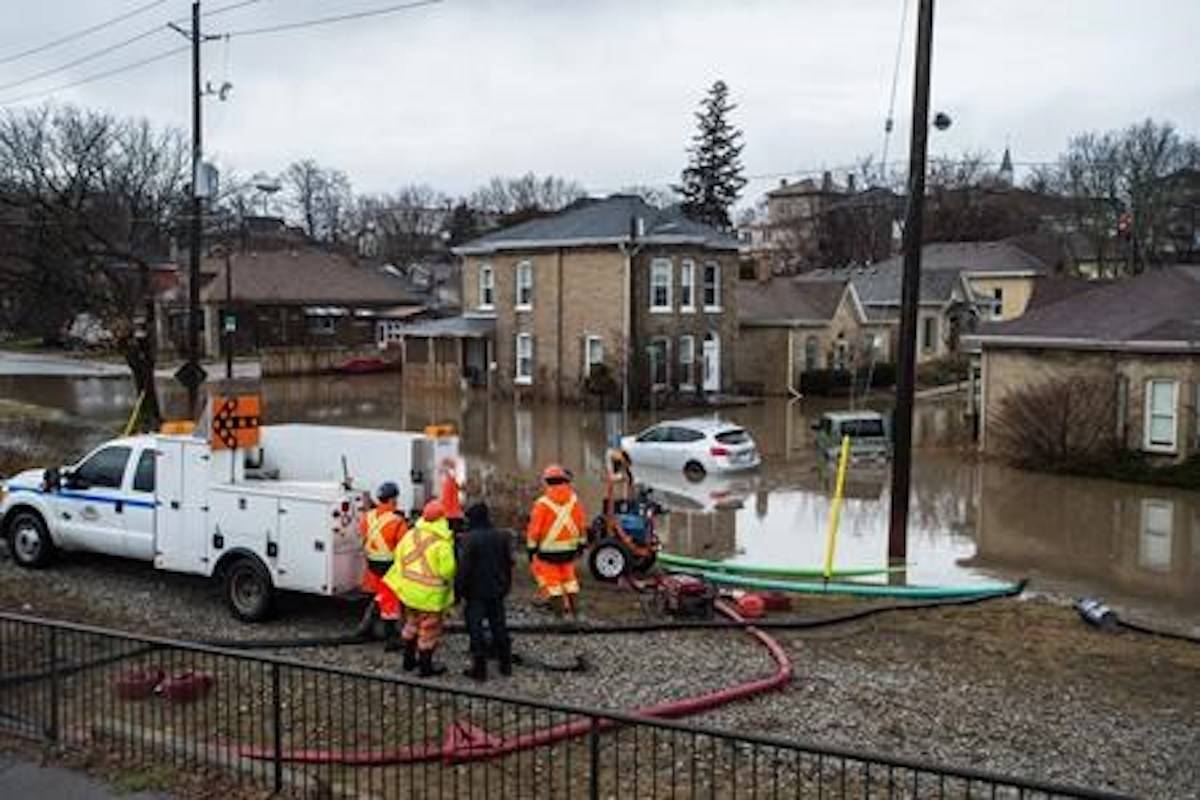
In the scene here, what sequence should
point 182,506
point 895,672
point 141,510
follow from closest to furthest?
point 895,672
point 182,506
point 141,510

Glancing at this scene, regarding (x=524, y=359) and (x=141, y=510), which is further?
(x=524, y=359)

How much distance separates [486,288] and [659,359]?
9.61 m

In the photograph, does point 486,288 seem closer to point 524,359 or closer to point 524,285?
point 524,285

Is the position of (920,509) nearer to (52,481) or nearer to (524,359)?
(52,481)

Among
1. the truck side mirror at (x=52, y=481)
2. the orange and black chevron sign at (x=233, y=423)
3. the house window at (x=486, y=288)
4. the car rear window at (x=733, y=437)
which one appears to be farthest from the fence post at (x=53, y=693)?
the house window at (x=486, y=288)

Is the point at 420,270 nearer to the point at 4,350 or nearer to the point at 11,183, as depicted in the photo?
the point at 4,350

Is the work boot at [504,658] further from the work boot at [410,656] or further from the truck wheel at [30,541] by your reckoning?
the truck wheel at [30,541]

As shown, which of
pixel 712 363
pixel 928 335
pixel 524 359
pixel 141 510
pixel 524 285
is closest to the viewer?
pixel 141 510

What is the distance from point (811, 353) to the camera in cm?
5172

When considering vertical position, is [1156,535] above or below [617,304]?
below

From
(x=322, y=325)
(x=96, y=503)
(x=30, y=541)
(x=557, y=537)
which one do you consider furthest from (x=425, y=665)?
(x=322, y=325)

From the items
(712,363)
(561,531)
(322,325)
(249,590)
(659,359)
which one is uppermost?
(322,325)

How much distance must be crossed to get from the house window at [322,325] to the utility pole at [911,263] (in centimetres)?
5697

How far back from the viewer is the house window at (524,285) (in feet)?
160
